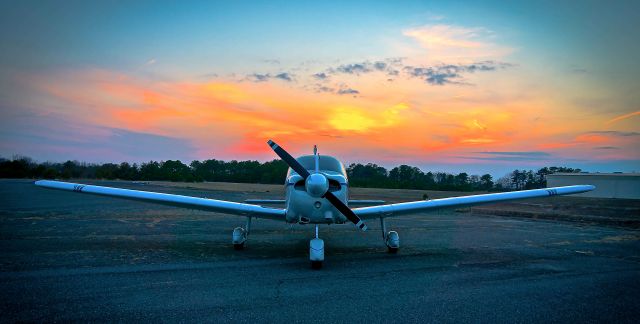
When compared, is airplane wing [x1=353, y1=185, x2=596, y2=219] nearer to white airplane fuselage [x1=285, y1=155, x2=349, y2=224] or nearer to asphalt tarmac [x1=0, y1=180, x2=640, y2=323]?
asphalt tarmac [x1=0, y1=180, x2=640, y2=323]

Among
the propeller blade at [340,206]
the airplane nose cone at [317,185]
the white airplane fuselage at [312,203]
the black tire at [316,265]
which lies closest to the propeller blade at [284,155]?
the white airplane fuselage at [312,203]

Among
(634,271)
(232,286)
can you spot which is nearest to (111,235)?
(232,286)

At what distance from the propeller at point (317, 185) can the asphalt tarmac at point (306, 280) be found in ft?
3.48

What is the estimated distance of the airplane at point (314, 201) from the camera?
289 inches

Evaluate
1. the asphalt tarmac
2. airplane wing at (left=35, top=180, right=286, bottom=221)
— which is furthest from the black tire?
airplane wing at (left=35, top=180, right=286, bottom=221)

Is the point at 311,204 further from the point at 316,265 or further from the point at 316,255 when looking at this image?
the point at 316,265

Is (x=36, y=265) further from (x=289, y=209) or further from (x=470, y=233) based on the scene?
(x=470, y=233)

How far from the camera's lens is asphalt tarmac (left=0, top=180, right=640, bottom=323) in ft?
15.1

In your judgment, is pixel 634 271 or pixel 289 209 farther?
pixel 289 209

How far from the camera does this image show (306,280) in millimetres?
6273

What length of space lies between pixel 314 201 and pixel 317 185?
0.86m

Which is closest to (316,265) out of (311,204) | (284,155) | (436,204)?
(311,204)

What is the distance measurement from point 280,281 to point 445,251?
4925 mm

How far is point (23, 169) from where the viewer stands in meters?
92.9
